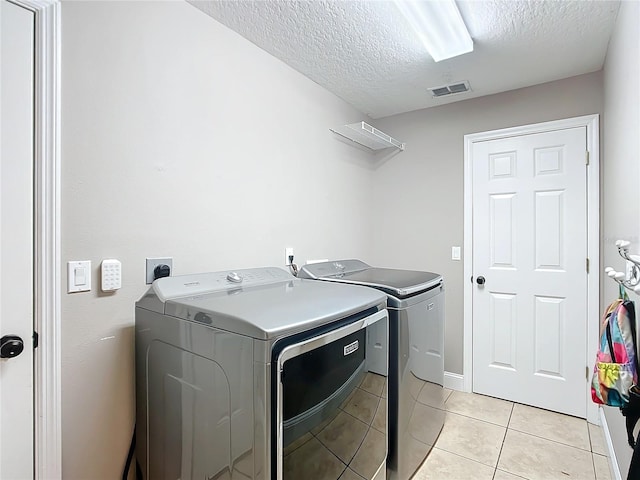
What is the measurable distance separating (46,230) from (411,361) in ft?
5.66

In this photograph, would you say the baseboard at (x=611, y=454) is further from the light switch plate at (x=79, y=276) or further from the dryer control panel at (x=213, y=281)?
the light switch plate at (x=79, y=276)

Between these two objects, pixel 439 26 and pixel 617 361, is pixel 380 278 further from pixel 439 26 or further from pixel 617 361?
pixel 439 26

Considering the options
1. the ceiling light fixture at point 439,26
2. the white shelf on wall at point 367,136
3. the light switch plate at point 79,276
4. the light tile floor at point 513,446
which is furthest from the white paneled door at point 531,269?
the light switch plate at point 79,276

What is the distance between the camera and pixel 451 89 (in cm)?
264

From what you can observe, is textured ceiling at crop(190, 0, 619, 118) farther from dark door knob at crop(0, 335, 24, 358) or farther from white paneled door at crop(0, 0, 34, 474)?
dark door knob at crop(0, 335, 24, 358)

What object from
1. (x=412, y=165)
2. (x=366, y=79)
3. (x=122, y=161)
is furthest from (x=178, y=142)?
(x=412, y=165)

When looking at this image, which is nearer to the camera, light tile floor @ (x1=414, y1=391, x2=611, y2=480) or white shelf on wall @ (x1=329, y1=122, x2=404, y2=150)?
light tile floor @ (x1=414, y1=391, x2=611, y2=480)

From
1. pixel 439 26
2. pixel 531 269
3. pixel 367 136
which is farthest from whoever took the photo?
pixel 367 136

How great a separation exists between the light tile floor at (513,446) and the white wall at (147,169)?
5.18ft

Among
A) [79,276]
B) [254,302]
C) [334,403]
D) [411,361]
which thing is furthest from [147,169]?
[411,361]

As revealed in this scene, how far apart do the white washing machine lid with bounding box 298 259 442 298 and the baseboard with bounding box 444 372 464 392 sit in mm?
1192

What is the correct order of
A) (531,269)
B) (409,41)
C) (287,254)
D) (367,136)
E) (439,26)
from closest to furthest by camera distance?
(439,26)
(409,41)
(287,254)
(531,269)
(367,136)

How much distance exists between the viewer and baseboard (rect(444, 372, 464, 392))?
9.45 ft

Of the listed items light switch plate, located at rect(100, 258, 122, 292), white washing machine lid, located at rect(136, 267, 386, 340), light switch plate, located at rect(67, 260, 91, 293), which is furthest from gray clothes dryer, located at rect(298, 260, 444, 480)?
light switch plate, located at rect(67, 260, 91, 293)
